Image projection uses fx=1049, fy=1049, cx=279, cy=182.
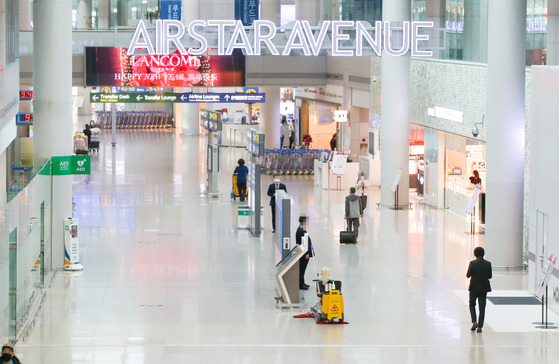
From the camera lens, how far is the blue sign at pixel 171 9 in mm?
40562

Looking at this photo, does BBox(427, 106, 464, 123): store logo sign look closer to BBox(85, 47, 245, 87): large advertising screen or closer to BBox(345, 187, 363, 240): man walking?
BBox(345, 187, 363, 240): man walking

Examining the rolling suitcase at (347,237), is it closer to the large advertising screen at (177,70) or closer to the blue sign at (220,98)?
the large advertising screen at (177,70)

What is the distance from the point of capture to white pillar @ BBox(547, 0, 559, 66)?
70.3ft

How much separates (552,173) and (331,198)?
15.7 m

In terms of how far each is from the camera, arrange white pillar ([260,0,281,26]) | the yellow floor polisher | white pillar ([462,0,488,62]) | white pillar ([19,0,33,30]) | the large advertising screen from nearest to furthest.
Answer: the yellow floor polisher → white pillar ([462,0,488,62]) → the large advertising screen → white pillar ([19,0,33,30]) → white pillar ([260,0,281,26])

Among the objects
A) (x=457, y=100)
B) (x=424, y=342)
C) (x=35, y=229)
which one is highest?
(x=457, y=100)

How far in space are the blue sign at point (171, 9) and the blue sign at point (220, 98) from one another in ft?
12.3

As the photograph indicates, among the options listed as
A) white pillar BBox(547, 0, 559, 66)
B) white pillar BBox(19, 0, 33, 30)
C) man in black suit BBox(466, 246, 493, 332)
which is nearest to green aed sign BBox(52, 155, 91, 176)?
man in black suit BBox(466, 246, 493, 332)

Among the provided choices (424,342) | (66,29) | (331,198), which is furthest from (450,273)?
(331,198)

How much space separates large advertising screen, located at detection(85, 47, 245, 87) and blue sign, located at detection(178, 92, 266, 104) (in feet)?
3.69

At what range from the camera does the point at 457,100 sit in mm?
27531

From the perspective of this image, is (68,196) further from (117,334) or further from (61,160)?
(117,334)

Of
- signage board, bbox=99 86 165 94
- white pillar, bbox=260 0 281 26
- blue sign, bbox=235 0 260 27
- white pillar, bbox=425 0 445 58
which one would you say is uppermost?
white pillar, bbox=260 0 281 26

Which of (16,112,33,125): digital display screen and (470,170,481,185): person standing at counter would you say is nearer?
(470,170,481,185): person standing at counter
